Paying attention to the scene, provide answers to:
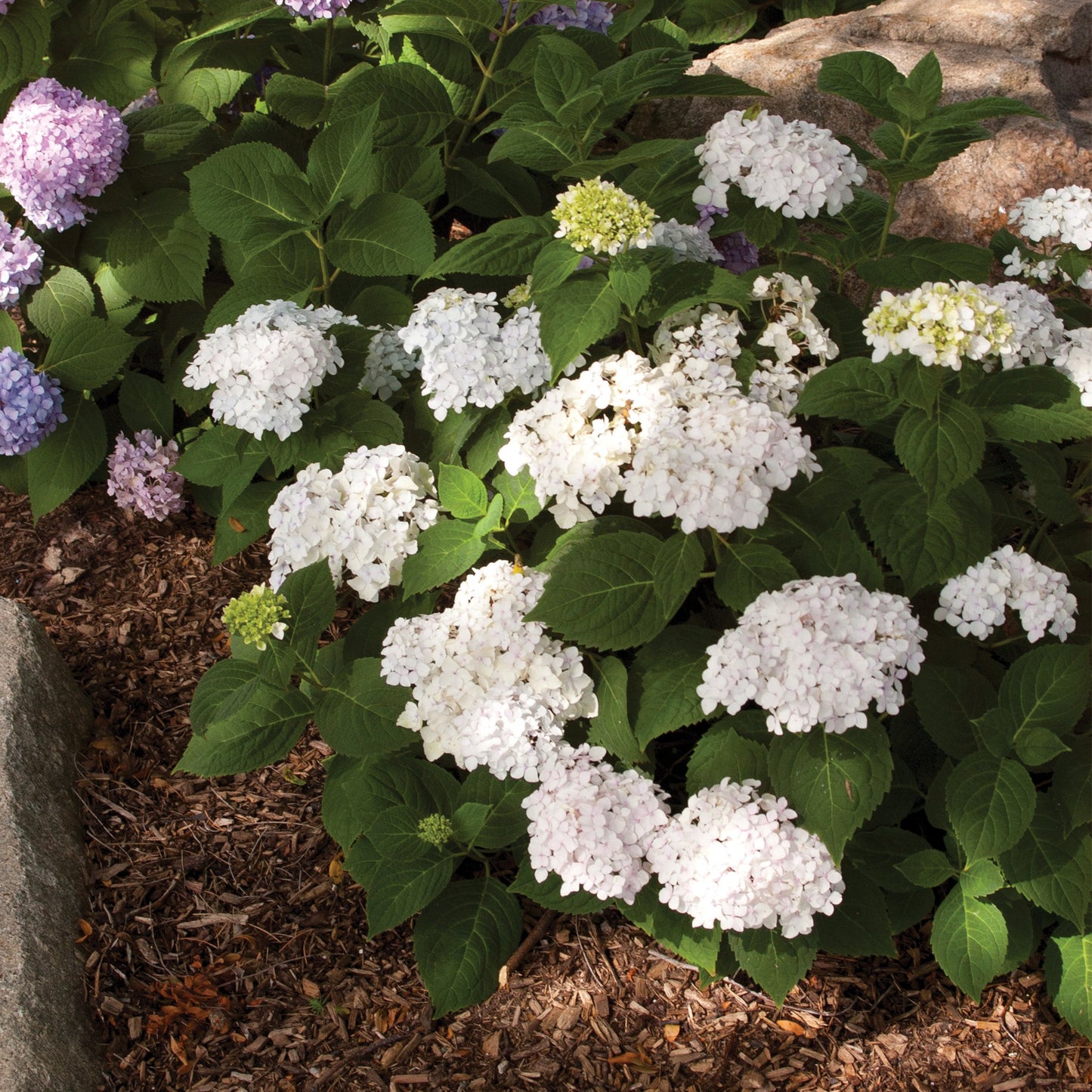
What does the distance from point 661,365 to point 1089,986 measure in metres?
1.34

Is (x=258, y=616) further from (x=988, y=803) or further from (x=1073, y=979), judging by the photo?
(x=1073, y=979)

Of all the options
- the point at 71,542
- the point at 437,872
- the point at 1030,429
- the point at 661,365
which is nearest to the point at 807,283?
the point at 661,365

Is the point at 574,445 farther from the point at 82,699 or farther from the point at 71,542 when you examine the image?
the point at 71,542

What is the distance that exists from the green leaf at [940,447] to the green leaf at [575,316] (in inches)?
20.5

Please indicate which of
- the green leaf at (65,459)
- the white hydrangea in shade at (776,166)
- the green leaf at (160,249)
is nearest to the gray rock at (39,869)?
the green leaf at (65,459)

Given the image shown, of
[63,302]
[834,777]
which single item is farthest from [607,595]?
[63,302]

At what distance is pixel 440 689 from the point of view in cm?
195

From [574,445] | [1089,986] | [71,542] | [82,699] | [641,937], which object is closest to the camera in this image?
[574,445]

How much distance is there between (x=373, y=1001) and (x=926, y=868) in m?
1.09

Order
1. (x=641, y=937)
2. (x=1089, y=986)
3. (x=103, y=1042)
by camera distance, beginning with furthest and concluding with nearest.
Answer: (x=641, y=937) < (x=103, y=1042) < (x=1089, y=986)

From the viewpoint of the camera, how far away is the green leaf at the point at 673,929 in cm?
196

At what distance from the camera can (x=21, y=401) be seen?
2766mm

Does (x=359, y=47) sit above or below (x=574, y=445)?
above

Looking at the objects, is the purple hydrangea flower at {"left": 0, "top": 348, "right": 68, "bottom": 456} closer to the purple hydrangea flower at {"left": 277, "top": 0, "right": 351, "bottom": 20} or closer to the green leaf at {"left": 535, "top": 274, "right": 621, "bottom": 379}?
the purple hydrangea flower at {"left": 277, "top": 0, "right": 351, "bottom": 20}
